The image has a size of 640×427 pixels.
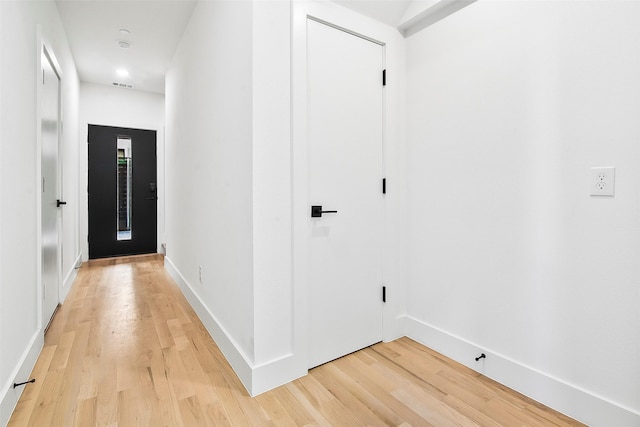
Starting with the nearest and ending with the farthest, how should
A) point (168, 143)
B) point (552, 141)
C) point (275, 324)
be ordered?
1. point (552, 141)
2. point (275, 324)
3. point (168, 143)

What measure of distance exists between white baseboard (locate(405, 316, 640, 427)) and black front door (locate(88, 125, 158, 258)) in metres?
4.88

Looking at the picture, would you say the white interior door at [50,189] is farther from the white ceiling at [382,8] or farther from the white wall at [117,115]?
the white ceiling at [382,8]

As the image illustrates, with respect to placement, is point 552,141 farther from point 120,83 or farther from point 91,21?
point 120,83

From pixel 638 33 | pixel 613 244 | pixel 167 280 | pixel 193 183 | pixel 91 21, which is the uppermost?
pixel 91 21

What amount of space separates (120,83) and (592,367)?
608 cm

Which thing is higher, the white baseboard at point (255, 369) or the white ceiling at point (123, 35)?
the white ceiling at point (123, 35)

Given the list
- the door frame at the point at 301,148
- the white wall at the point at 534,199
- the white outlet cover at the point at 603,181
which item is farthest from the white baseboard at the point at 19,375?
the white outlet cover at the point at 603,181

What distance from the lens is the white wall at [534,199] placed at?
1410mm

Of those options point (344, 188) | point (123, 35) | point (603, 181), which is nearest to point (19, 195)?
point (344, 188)

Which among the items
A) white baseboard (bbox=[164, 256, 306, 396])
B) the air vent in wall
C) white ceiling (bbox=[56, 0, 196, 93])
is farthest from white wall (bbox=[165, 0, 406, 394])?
the air vent in wall

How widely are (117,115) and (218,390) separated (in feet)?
16.2

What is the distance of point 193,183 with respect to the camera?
3.03m

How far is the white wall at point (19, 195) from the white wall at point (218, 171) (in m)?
1.04

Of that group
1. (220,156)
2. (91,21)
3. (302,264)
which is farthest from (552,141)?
(91,21)
